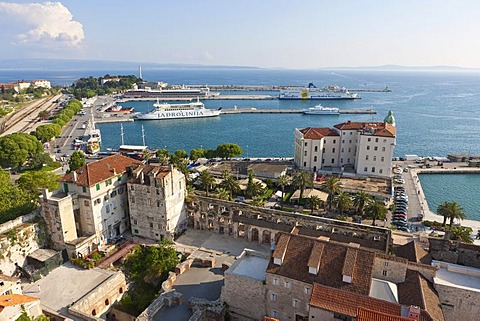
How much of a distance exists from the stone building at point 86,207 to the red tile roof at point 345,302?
33.8m

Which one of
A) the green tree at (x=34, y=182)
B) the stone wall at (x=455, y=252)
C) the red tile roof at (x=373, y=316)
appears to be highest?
the red tile roof at (x=373, y=316)

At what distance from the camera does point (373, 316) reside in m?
25.8

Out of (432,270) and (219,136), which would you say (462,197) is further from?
(219,136)

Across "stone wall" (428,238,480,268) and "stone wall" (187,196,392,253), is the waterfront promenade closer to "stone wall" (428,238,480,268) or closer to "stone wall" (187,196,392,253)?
"stone wall" (428,238,480,268)

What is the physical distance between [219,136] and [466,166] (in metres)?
89.9

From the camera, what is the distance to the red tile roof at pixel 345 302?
2731 centimetres

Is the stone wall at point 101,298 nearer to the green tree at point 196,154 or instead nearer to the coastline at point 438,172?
the coastline at point 438,172

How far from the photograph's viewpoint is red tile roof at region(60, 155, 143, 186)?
157ft

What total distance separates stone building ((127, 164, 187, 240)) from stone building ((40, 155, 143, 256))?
103 inches

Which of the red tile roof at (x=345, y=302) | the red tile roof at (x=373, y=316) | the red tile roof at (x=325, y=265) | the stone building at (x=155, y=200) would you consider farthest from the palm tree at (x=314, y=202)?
the red tile roof at (x=373, y=316)

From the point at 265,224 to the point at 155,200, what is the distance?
1707 cm

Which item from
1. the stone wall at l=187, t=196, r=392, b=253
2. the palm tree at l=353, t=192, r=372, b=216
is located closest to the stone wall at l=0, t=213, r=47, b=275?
the stone wall at l=187, t=196, r=392, b=253

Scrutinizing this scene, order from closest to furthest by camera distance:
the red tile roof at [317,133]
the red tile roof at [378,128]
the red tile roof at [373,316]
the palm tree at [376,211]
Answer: the red tile roof at [373,316]
the palm tree at [376,211]
the red tile roof at [378,128]
the red tile roof at [317,133]

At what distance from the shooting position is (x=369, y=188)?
74812 mm
